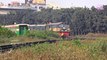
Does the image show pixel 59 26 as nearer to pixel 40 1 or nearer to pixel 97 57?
pixel 97 57

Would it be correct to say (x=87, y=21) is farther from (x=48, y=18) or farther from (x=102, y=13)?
(x=48, y=18)

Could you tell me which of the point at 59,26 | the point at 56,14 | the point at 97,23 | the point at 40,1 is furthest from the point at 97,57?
the point at 40,1

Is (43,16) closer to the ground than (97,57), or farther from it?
closer to the ground

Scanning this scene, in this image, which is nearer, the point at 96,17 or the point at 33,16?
the point at 96,17

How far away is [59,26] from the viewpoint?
4834 centimetres

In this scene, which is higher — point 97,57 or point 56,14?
point 97,57

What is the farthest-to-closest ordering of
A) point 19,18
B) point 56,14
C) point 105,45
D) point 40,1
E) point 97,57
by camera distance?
point 40,1 < point 19,18 < point 56,14 < point 105,45 < point 97,57

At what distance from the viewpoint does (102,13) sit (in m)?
68.2

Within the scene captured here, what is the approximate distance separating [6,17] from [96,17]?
32946mm

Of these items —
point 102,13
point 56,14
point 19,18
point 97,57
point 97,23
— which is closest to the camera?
point 97,57

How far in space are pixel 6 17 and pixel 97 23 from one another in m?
34.4

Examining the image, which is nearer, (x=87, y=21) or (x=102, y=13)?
(x=87, y=21)

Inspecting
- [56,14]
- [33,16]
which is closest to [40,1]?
[33,16]

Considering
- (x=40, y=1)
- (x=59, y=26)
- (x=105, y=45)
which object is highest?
(x=105, y=45)
